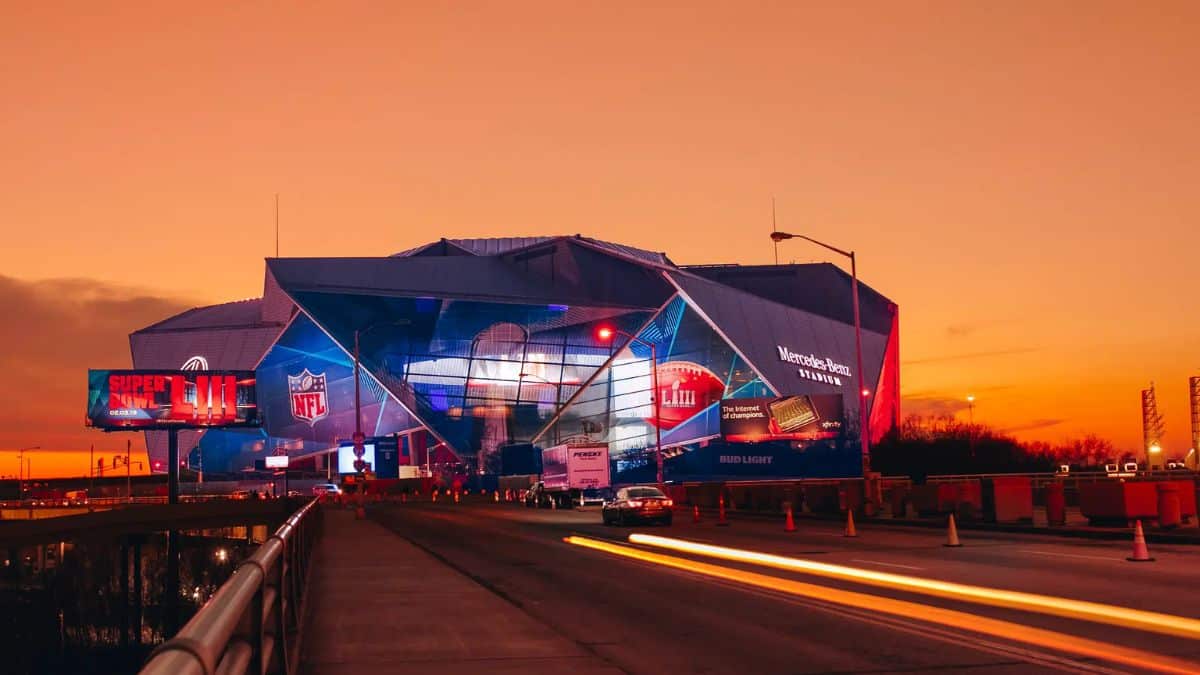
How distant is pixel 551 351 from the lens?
121 m

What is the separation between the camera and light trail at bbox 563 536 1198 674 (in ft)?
36.1

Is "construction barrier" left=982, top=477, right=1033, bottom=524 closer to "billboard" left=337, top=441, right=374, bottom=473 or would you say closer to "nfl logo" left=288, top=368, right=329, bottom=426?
"billboard" left=337, top=441, right=374, bottom=473

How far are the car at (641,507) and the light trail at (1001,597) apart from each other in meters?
16.3

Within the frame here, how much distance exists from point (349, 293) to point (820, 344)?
44377 mm

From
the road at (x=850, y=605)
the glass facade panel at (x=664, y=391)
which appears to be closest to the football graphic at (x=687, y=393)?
the glass facade panel at (x=664, y=391)

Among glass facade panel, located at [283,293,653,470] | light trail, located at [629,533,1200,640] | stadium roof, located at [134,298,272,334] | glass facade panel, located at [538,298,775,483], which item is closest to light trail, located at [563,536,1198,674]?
light trail, located at [629,533,1200,640]

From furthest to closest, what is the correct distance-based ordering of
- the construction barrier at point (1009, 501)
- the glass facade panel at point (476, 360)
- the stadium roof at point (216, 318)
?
1. the stadium roof at point (216, 318)
2. the glass facade panel at point (476, 360)
3. the construction barrier at point (1009, 501)

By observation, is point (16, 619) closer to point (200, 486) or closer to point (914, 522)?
point (914, 522)

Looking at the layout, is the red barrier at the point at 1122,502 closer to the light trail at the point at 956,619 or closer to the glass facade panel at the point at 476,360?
the light trail at the point at 956,619

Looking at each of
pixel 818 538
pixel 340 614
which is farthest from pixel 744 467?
pixel 340 614

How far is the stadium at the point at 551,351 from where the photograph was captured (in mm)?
101000

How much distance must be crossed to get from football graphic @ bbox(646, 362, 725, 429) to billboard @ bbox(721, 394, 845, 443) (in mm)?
20256

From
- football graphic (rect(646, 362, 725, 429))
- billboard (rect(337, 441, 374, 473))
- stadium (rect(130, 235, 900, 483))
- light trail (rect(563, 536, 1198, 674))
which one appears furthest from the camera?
billboard (rect(337, 441, 374, 473))

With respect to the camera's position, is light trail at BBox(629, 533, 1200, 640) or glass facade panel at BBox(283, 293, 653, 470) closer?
light trail at BBox(629, 533, 1200, 640)
